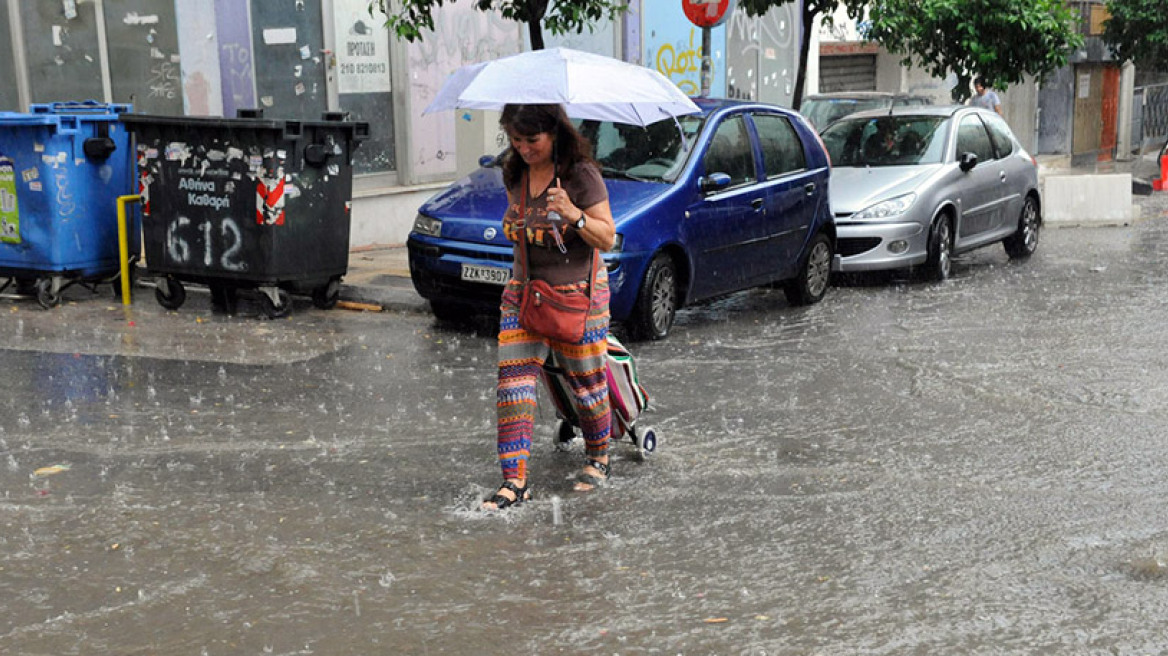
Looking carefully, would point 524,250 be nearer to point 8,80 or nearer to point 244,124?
point 244,124

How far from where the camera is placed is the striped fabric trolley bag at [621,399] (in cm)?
600

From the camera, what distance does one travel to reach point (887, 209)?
12.1 m

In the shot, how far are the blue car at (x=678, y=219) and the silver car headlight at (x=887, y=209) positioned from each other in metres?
1.11

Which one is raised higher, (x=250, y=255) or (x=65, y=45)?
(x=65, y=45)

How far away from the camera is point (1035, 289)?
1179 centimetres

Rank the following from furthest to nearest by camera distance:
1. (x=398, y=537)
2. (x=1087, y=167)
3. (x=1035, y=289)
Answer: (x=1087, y=167), (x=1035, y=289), (x=398, y=537)

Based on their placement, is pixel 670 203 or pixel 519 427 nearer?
pixel 519 427

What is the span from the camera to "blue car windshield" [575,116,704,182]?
9.64 meters

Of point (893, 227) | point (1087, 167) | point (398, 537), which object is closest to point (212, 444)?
point (398, 537)

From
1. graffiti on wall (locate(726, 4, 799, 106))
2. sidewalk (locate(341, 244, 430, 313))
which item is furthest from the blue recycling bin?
graffiti on wall (locate(726, 4, 799, 106))

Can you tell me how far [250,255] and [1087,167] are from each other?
82.4 feet

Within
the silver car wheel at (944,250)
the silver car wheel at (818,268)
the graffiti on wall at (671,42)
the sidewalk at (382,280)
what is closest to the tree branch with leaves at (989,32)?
the graffiti on wall at (671,42)

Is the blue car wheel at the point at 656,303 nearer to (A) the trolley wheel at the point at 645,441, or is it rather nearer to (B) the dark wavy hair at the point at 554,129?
(A) the trolley wheel at the point at 645,441

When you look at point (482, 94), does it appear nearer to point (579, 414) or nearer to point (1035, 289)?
point (579, 414)
